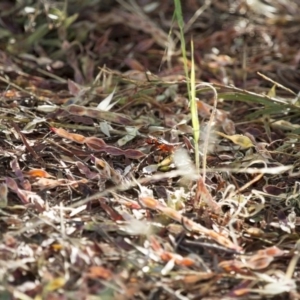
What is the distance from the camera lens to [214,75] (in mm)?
1989

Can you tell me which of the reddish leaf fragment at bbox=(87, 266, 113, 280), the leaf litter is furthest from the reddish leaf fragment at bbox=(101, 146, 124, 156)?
the reddish leaf fragment at bbox=(87, 266, 113, 280)

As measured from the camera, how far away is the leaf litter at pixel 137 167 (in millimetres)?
1151

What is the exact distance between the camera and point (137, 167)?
4.72 feet

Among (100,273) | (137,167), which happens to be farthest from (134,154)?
(100,273)

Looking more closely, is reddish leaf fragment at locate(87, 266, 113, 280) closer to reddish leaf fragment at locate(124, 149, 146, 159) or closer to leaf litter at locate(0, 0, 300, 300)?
leaf litter at locate(0, 0, 300, 300)

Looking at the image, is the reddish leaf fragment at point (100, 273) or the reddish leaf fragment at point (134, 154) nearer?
the reddish leaf fragment at point (100, 273)

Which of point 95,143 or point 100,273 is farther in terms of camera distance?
point 95,143

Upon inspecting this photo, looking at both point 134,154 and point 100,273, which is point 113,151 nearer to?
point 134,154

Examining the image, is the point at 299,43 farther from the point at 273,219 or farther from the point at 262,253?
the point at 262,253

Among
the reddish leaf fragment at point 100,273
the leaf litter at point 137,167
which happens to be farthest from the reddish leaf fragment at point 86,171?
the reddish leaf fragment at point 100,273

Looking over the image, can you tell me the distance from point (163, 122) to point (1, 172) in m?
0.43

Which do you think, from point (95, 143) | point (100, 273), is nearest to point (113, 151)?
point (95, 143)

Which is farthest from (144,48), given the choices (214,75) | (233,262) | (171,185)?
(233,262)

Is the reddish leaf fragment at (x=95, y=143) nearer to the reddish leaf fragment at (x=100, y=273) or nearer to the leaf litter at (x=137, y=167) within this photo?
the leaf litter at (x=137, y=167)
